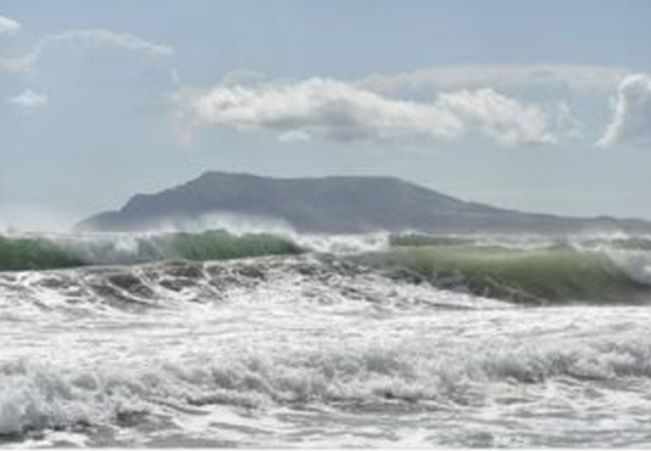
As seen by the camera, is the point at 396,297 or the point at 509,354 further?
the point at 396,297

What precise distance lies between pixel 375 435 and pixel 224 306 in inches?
329

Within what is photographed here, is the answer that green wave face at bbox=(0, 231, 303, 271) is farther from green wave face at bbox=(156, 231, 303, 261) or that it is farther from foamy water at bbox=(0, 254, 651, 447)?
foamy water at bbox=(0, 254, 651, 447)

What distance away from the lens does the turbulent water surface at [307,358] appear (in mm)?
9070

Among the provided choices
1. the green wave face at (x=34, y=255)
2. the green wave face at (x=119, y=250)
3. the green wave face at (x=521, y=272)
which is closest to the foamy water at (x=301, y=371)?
the green wave face at (x=34, y=255)

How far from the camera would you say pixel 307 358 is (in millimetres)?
11273

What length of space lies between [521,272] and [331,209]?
25665 mm

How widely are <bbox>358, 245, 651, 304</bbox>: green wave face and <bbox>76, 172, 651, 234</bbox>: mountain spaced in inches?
375

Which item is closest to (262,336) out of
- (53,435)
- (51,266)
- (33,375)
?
(33,375)

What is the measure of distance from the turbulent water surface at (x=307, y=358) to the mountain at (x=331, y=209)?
12.4 metres

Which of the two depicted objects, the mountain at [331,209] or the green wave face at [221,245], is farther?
the mountain at [331,209]

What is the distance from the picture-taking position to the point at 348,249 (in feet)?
79.4

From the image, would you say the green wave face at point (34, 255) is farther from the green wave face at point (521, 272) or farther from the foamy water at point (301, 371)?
the green wave face at point (521, 272)

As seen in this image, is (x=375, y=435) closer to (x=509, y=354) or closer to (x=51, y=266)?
(x=509, y=354)

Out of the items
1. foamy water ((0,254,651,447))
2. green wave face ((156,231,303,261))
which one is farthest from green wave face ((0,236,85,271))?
foamy water ((0,254,651,447))
